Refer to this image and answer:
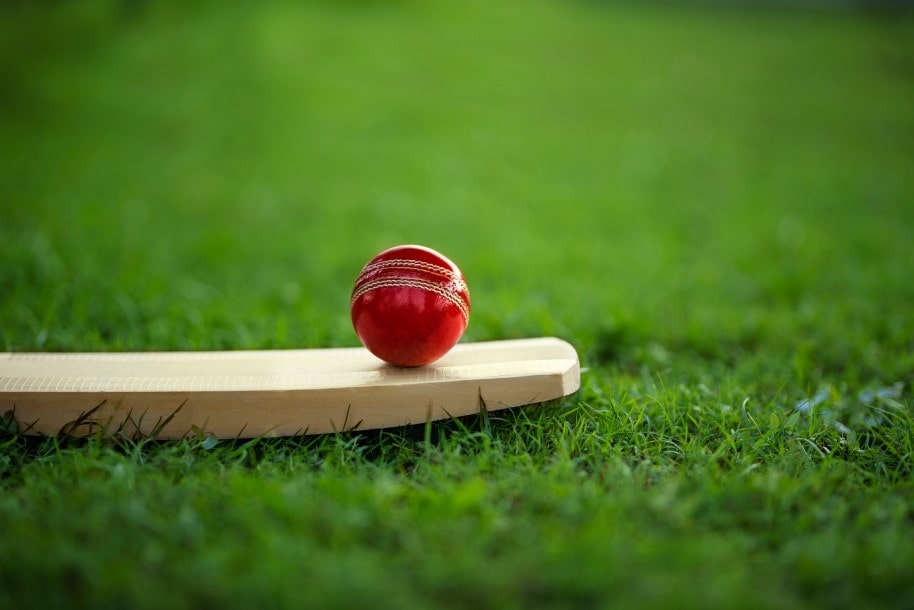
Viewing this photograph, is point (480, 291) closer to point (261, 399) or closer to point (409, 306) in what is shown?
point (409, 306)

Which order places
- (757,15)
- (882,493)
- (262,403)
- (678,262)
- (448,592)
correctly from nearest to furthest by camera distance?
1. (448,592)
2. (882,493)
3. (262,403)
4. (678,262)
5. (757,15)

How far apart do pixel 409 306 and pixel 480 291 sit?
1895 millimetres

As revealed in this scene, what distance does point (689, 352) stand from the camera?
11.4ft

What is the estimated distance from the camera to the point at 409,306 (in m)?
2.46

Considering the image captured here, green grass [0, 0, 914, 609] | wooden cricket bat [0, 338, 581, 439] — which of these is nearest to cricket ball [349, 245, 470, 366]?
wooden cricket bat [0, 338, 581, 439]

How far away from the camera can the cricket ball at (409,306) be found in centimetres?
247

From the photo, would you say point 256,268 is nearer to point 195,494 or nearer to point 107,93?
point 195,494

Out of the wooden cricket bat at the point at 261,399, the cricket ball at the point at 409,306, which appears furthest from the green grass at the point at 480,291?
the cricket ball at the point at 409,306

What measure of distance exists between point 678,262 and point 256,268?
267 cm

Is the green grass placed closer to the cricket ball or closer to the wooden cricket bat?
the wooden cricket bat

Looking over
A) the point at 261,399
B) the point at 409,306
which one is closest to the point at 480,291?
the point at 409,306

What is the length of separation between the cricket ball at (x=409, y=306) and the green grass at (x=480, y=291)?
0.96 feet

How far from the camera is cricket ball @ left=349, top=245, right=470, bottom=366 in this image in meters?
2.47

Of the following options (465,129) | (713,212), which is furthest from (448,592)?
(465,129)
